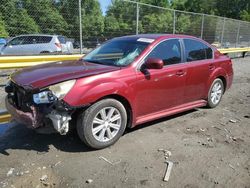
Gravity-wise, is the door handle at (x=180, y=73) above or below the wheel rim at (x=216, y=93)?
above

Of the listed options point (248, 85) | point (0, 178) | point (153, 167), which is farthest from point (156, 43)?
point (248, 85)

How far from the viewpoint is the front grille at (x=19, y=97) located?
4.30 m

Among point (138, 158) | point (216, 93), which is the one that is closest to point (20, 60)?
point (216, 93)

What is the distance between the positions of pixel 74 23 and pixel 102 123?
668 cm

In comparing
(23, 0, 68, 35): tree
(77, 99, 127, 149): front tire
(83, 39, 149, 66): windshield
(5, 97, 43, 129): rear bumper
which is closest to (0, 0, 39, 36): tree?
(23, 0, 68, 35): tree

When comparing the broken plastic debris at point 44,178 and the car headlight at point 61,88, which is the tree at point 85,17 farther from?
the broken plastic debris at point 44,178

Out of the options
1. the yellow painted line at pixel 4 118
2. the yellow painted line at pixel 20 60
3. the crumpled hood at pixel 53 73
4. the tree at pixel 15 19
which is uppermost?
the tree at pixel 15 19

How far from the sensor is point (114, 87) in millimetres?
4590

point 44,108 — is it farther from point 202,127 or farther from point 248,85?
point 248,85

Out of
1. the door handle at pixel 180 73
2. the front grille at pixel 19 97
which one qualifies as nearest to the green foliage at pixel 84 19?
the front grille at pixel 19 97

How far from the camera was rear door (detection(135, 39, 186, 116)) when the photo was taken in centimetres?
507

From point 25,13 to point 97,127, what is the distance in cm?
601

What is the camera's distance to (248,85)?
10.4 meters

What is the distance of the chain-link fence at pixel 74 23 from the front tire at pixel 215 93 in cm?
490
